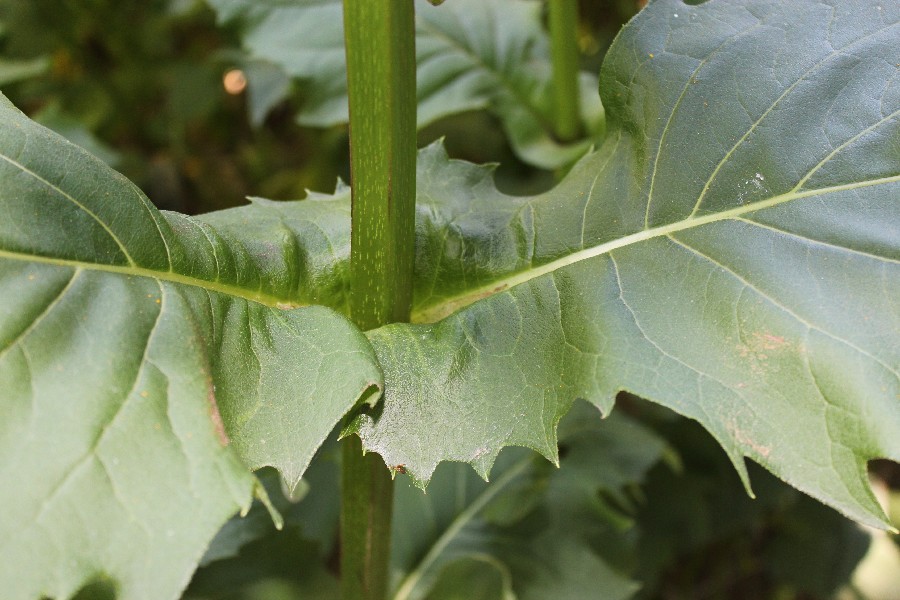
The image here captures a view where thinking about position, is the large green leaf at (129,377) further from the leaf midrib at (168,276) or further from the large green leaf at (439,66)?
the large green leaf at (439,66)

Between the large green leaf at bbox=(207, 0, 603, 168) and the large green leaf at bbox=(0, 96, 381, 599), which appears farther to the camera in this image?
the large green leaf at bbox=(207, 0, 603, 168)

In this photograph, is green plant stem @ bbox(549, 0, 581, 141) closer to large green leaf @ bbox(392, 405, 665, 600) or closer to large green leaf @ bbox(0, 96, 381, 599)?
large green leaf @ bbox(392, 405, 665, 600)

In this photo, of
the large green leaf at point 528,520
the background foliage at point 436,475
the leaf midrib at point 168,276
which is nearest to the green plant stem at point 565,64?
the background foliage at point 436,475

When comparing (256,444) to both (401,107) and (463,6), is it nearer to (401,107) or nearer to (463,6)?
(401,107)

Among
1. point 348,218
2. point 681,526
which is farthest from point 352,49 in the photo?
point 681,526

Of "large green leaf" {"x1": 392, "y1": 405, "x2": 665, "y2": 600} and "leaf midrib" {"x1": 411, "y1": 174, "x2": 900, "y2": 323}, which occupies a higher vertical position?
"leaf midrib" {"x1": 411, "y1": 174, "x2": 900, "y2": 323}

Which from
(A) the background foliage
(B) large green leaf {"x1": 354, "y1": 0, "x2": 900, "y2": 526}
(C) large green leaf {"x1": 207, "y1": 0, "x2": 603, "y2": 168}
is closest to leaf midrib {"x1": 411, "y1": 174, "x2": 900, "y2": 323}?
(B) large green leaf {"x1": 354, "y1": 0, "x2": 900, "y2": 526}
